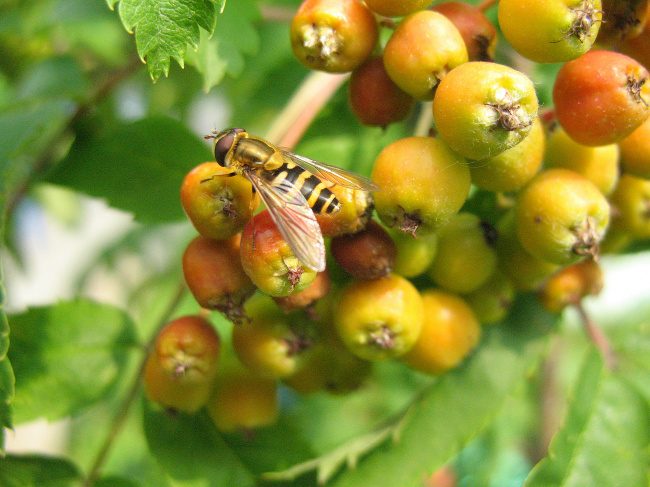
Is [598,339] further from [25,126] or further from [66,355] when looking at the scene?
[25,126]

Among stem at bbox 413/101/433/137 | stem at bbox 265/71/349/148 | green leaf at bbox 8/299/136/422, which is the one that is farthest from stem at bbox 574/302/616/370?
green leaf at bbox 8/299/136/422

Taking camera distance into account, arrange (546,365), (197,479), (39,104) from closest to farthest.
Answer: (197,479)
(39,104)
(546,365)

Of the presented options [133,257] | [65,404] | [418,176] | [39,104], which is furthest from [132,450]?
[418,176]

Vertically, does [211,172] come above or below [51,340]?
above

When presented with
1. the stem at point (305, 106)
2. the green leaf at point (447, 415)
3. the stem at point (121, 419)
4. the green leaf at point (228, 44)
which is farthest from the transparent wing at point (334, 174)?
the green leaf at point (447, 415)

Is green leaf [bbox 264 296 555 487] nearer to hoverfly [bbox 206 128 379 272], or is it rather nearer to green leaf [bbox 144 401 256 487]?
green leaf [bbox 144 401 256 487]

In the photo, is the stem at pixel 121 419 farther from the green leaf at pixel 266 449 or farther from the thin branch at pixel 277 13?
the thin branch at pixel 277 13

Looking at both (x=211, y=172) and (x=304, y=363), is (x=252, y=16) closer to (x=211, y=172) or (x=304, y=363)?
(x=211, y=172)
